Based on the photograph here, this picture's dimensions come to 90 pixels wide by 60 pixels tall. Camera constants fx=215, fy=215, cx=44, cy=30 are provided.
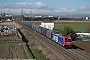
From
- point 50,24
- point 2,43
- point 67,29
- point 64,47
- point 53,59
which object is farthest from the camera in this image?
point 50,24

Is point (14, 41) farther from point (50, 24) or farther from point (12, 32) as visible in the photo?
point (50, 24)

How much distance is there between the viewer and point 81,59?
31.3 metres

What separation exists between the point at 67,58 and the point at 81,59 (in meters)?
2.07

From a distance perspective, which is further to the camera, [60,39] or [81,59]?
[60,39]

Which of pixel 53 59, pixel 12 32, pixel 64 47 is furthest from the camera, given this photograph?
pixel 12 32

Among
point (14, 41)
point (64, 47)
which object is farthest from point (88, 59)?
point (14, 41)

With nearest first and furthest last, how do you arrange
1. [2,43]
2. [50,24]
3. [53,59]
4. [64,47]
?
[53,59], [64,47], [2,43], [50,24]

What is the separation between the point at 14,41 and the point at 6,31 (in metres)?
23.4

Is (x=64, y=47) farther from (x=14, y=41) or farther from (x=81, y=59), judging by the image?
(x=14, y=41)

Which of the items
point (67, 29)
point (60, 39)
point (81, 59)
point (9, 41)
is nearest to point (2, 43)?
point (9, 41)

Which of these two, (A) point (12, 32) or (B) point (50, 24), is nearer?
(A) point (12, 32)

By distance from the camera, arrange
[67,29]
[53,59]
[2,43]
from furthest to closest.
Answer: [67,29] < [2,43] < [53,59]

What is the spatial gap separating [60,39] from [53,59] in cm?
1150

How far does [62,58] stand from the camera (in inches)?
1250
